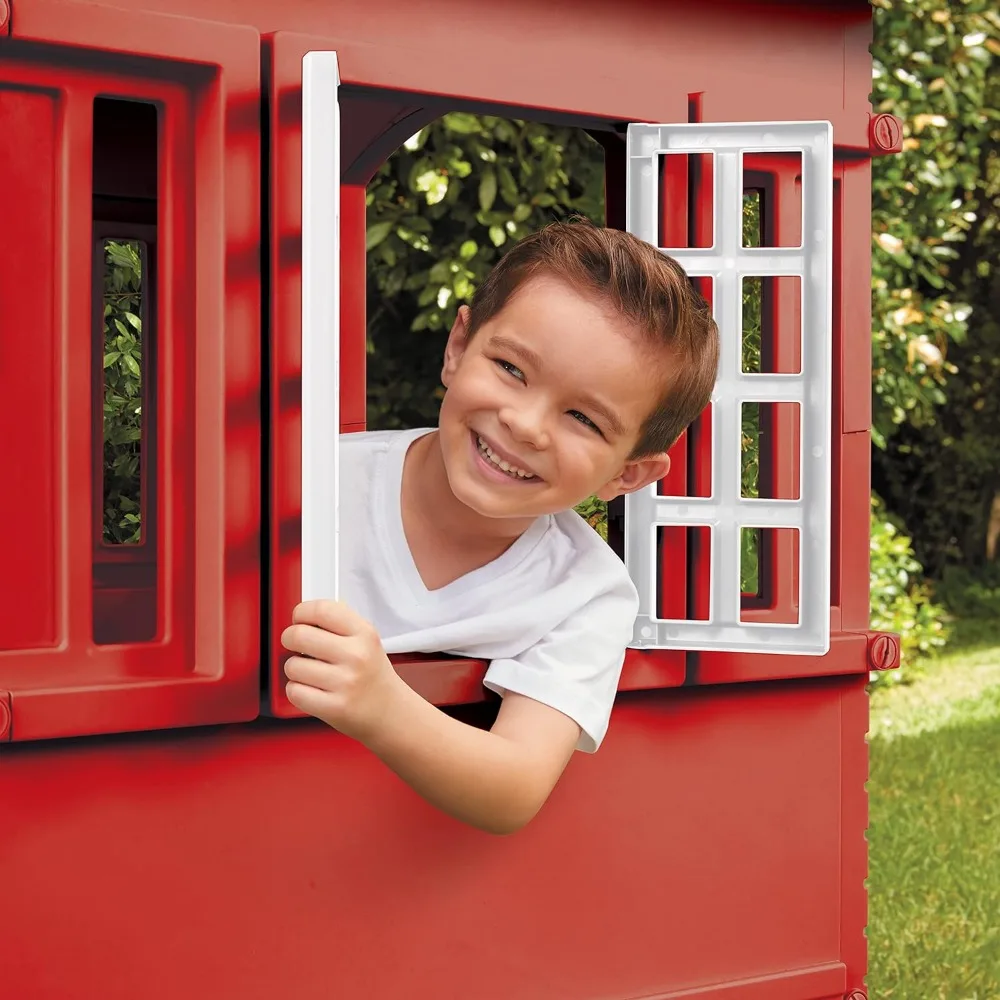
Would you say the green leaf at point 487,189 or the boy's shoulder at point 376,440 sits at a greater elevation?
the green leaf at point 487,189

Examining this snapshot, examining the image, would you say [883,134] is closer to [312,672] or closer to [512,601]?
[512,601]

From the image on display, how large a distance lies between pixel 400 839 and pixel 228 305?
2.73 feet

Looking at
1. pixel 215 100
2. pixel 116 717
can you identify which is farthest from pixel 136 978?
pixel 215 100

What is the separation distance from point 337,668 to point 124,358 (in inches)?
80.1

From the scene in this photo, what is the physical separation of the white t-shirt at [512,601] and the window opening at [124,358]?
54 centimetres

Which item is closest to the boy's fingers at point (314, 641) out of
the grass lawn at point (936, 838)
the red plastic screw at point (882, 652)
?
the red plastic screw at point (882, 652)

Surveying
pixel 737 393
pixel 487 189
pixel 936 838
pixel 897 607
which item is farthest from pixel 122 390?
pixel 897 607

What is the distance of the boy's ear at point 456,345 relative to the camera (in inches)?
79.7

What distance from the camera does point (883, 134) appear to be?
7.58 feet

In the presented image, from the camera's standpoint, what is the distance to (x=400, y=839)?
1957 millimetres

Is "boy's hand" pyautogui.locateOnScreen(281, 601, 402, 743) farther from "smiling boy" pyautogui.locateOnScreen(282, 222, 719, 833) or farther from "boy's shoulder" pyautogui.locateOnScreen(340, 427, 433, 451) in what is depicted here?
"boy's shoulder" pyautogui.locateOnScreen(340, 427, 433, 451)

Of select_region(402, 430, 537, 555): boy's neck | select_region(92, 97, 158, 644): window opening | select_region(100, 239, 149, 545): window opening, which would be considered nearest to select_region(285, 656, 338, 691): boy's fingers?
select_region(402, 430, 537, 555): boy's neck

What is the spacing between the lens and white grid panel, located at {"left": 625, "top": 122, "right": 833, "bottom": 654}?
2.07 metres

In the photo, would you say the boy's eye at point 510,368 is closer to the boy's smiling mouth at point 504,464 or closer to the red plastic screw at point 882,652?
the boy's smiling mouth at point 504,464
